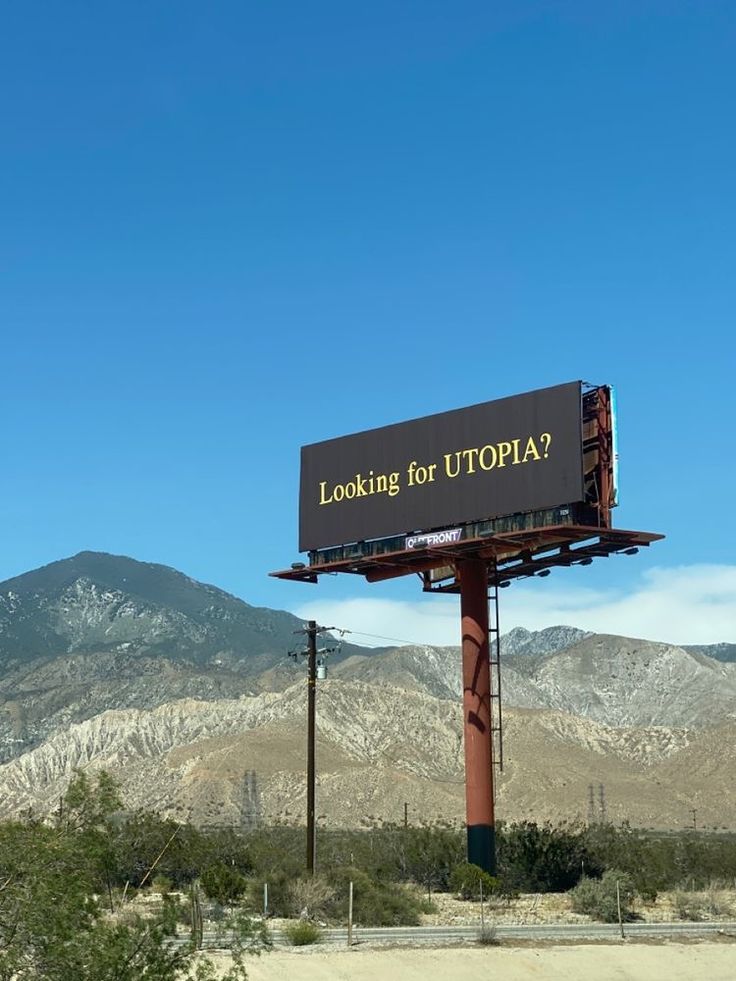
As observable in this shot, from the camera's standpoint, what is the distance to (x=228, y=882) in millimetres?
40906

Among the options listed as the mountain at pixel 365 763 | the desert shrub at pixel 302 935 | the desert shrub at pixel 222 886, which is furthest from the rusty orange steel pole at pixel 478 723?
the mountain at pixel 365 763

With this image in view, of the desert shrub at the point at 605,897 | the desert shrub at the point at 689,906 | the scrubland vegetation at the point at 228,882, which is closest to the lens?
the scrubland vegetation at the point at 228,882

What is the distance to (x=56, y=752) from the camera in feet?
574

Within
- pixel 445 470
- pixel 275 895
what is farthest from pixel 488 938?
pixel 445 470

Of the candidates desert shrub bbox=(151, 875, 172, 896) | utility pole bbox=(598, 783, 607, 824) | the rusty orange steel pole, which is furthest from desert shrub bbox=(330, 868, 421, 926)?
utility pole bbox=(598, 783, 607, 824)

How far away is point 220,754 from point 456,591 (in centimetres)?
9960

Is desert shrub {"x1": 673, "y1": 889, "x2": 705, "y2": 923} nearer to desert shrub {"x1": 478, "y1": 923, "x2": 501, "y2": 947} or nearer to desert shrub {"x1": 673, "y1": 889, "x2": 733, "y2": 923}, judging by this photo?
desert shrub {"x1": 673, "y1": 889, "x2": 733, "y2": 923}

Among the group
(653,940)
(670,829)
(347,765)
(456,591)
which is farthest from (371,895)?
(347,765)

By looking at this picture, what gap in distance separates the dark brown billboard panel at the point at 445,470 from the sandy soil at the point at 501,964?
1428cm

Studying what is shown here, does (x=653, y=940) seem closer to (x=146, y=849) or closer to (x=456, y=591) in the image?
(x=456, y=591)

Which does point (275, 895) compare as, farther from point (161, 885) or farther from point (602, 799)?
point (602, 799)

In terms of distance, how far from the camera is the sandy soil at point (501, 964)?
28.9 meters

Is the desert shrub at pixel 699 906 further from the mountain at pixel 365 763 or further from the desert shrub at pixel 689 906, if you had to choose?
the mountain at pixel 365 763

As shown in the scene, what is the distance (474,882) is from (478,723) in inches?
196
